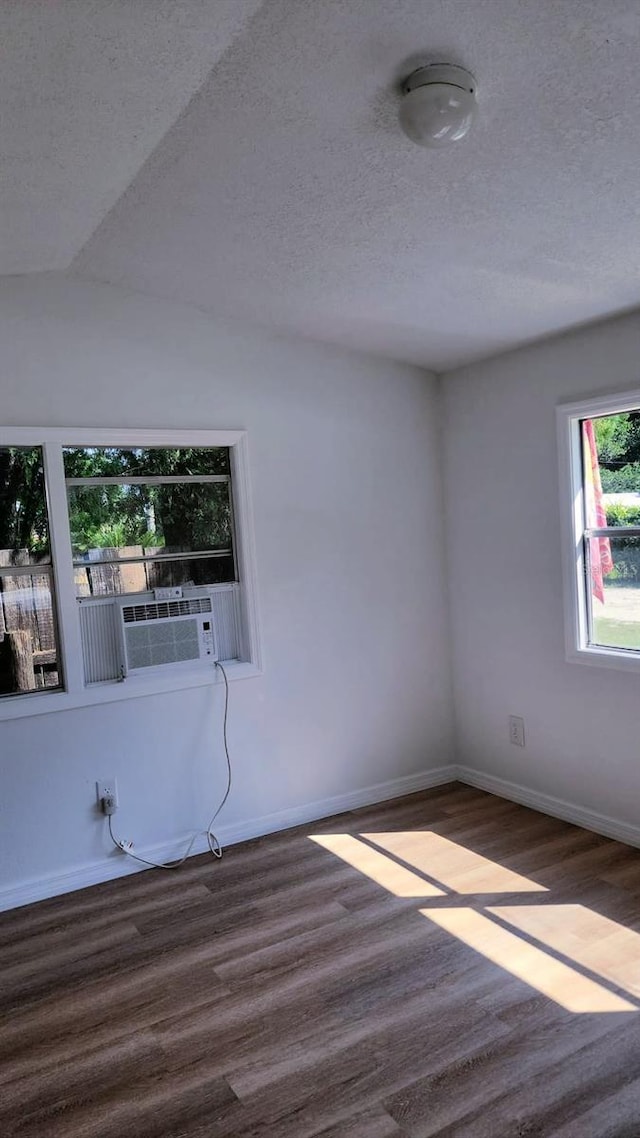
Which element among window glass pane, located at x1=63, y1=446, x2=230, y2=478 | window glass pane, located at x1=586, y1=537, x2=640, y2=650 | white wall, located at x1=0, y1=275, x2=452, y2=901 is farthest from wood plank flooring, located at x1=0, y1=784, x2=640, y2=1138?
window glass pane, located at x1=63, y1=446, x2=230, y2=478

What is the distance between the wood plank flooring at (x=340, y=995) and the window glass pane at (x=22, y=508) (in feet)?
4.74

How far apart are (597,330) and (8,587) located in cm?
270

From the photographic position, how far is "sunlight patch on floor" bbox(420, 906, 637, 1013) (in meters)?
2.27

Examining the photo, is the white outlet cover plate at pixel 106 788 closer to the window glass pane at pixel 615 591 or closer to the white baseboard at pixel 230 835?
the white baseboard at pixel 230 835

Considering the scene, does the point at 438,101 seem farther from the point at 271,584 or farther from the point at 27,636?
the point at 27,636

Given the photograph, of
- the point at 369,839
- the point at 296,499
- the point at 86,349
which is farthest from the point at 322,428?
the point at 369,839

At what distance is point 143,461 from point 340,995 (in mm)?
2247

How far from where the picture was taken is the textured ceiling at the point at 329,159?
1.63m

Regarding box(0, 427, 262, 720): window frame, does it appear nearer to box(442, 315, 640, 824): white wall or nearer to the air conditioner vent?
the air conditioner vent

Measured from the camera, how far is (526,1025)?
219 cm

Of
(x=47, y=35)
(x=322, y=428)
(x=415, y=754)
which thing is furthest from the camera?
(x=415, y=754)

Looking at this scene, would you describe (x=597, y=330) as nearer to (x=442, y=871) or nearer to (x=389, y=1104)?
(x=442, y=871)

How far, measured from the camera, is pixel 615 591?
132 inches

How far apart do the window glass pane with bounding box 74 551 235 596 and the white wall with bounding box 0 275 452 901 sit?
0.23 m
